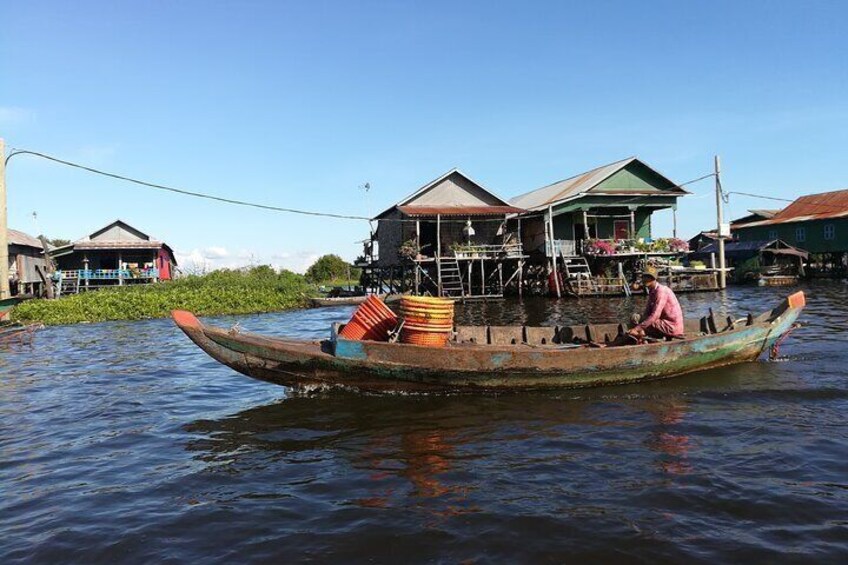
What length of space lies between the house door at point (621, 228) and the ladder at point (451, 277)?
32.1 ft

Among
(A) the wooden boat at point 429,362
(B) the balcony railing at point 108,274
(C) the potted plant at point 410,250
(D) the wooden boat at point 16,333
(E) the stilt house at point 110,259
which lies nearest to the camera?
(A) the wooden boat at point 429,362

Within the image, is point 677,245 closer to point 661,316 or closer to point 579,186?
point 579,186

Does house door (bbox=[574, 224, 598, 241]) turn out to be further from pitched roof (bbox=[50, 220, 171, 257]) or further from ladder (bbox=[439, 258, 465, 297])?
pitched roof (bbox=[50, 220, 171, 257])

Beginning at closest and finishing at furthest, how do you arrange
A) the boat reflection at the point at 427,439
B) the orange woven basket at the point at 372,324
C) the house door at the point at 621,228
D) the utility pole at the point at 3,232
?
the boat reflection at the point at 427,439
the orange woven basket at the point at 372,324
the utility pole at the point at 3,232
the house door at the point at 621,228

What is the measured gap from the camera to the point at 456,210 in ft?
89.6

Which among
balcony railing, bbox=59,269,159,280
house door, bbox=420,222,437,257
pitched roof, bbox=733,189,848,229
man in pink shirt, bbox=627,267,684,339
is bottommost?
man in pink shirt, bbox=627,267,684,339

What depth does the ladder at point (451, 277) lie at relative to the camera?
88.7 feet

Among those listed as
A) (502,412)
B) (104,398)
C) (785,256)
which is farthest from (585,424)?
(785,256)

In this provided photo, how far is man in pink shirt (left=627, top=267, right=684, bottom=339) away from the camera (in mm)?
9133

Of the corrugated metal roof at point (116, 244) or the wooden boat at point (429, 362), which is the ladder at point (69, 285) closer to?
the corrugated metal roof at point (116, 244)

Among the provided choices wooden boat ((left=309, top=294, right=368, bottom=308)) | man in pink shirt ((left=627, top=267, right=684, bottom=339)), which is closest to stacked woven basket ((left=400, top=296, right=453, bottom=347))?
man in pink shirt ((left=627, top=267, right=684, bottom=339))

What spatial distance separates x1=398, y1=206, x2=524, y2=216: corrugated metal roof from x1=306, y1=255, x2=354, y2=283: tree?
30.6 metres

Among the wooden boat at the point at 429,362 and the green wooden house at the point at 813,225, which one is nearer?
the wooden boat at the point at 429,362

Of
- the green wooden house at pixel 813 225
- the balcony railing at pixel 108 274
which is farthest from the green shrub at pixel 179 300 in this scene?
the green wooden house at pixel 813 225
